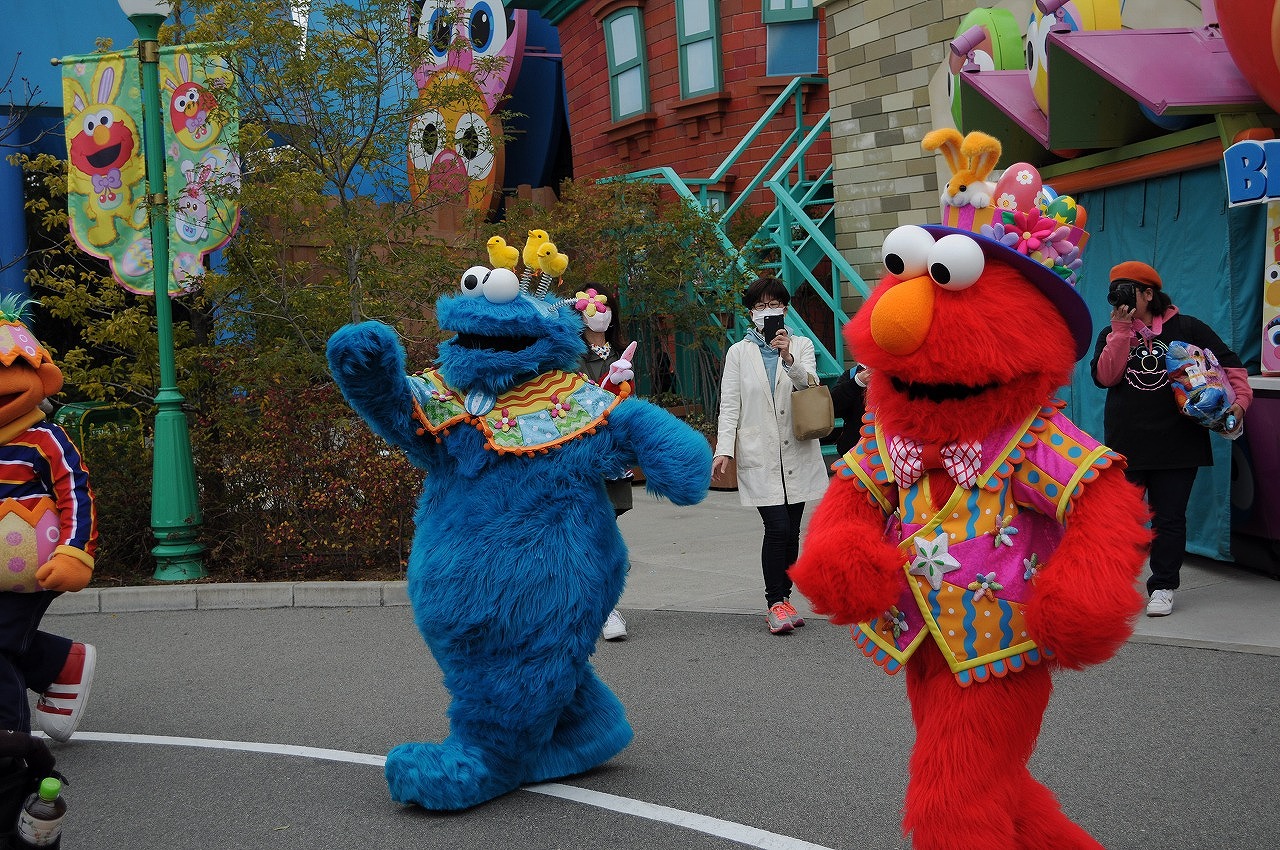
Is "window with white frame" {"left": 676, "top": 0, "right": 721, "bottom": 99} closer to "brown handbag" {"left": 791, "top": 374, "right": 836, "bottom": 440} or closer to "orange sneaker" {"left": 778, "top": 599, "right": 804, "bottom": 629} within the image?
"brown handbag" {"left": 791, "top": 374, "right": 836, "bottom": 440}

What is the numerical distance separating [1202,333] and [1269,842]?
3386 mm

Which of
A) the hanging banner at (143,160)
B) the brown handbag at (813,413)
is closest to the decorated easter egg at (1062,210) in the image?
the brown handbag at (813,413)

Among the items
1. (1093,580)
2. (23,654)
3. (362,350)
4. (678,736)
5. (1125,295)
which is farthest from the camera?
(1125,295)

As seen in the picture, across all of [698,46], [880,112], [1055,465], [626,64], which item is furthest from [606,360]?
[626,64]

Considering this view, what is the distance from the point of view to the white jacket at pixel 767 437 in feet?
21.6

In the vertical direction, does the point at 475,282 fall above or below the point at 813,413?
above

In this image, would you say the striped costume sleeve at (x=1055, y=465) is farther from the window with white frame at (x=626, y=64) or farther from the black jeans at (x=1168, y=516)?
the window with white frame at (x=626, y=64)

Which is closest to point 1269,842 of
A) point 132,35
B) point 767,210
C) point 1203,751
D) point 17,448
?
point 1203,751

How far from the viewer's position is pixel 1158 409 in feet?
21.1

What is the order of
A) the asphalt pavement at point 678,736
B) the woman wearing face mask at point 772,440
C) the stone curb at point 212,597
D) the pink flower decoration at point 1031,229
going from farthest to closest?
1. the stone curb at point 212,597
2. the woman wearing face mask at point 772,440
3. the asphalt pavement at point 678,736
4. the pink flower decoration at point 1031,229

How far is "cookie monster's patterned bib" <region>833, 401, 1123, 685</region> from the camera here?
9.96 feet

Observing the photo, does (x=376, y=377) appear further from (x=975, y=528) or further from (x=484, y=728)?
(x=975, y=528)

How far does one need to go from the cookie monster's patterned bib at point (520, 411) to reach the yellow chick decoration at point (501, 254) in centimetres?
48

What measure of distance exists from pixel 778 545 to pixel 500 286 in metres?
2.83
